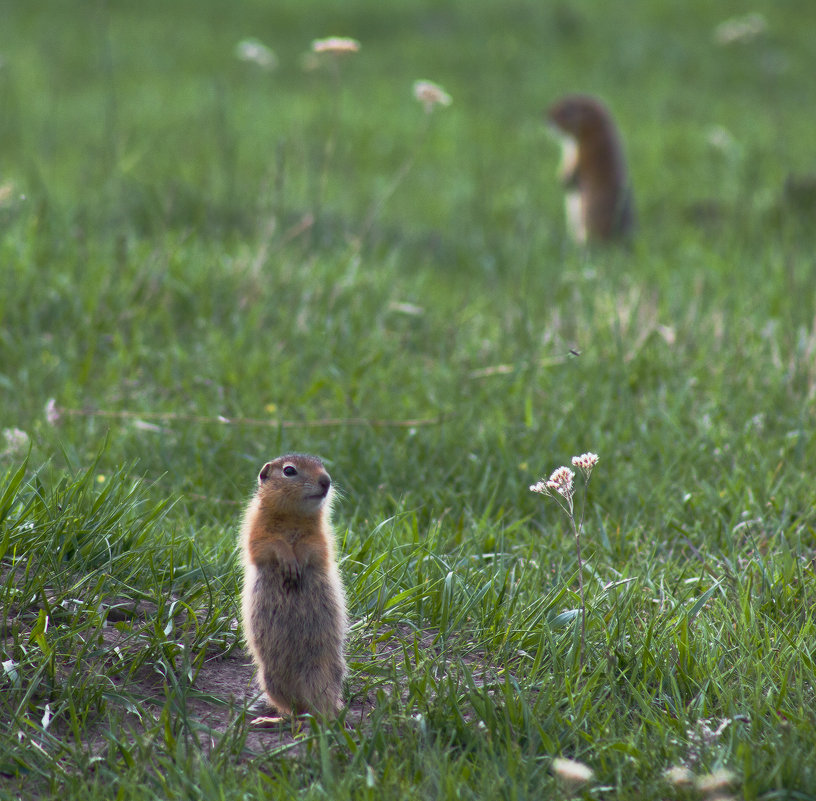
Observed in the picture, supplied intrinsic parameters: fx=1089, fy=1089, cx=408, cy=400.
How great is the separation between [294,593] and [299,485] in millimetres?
297

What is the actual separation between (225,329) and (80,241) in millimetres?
1205

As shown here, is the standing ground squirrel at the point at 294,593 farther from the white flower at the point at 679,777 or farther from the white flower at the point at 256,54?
the white flower at the point at 256,54

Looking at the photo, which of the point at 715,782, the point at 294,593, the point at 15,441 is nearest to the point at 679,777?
the point at 715,782

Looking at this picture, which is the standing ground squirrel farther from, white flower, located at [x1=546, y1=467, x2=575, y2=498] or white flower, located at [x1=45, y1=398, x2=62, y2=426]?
white flower, located at [x1=45, y1=398, x2=62, y2=426]

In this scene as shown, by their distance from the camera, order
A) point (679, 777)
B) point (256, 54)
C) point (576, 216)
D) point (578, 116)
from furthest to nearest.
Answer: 1. point (578, 116)
2. point (576, 216)
3. point (256, 54)
4. point (679, 777)

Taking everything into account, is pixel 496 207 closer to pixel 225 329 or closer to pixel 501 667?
pixel 225 329

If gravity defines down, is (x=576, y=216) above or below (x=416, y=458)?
below

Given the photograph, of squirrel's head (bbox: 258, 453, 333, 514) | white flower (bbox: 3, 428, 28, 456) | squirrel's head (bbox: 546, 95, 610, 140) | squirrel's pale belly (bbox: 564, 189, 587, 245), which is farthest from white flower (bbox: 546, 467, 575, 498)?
squirrel's head (bbox: 546, 95, 610, 140)

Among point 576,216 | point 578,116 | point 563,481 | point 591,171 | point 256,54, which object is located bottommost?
point 576,216

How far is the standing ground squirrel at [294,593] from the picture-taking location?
286 centimetres

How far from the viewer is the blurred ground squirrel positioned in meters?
8.41

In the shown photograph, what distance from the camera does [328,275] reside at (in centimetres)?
612

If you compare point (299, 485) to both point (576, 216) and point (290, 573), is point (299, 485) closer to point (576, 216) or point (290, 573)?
point (290, 573)

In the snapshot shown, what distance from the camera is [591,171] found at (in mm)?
8758
